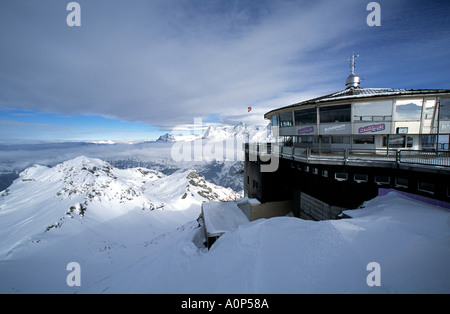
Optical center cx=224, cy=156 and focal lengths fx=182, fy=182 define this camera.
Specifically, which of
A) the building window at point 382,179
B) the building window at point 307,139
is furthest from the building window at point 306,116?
the building window at point 382,179

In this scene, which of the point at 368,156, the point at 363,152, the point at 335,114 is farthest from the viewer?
the point at 335,114

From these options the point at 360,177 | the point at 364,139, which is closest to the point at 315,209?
the point at 360,177

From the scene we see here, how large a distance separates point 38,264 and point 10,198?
124090mm

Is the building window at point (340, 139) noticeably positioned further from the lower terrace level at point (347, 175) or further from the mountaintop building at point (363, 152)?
the lower terrace level at point (347, 175)

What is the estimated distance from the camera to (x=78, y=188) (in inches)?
3150

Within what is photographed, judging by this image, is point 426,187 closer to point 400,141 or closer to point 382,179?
point 382,179

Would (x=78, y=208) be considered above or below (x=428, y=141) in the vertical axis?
below

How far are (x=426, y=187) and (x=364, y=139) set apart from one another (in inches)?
268

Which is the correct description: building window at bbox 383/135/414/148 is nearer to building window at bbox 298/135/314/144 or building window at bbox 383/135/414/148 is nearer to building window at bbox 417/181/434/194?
building window at bbox 298/135/314/144

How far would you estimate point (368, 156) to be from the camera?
42.6 ft

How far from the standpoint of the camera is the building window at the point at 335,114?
15.1m

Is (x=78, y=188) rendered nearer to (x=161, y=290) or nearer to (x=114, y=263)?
(x=114, y=263)
